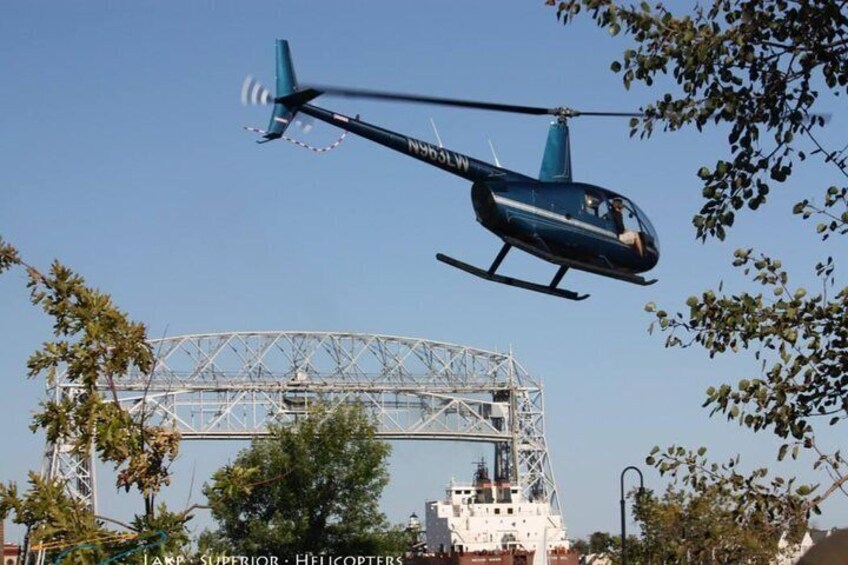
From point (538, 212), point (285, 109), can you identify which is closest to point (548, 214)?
point (538, 212)

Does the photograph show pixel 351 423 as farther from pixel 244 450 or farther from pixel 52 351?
pixel 52 351

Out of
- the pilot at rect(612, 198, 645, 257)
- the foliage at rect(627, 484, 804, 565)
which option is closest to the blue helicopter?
the pilot at rect(612, 198, 645, 257)

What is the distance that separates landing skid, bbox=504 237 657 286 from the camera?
26328 millimetres

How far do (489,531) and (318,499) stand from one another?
26117 mm

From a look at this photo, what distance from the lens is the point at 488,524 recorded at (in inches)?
3681

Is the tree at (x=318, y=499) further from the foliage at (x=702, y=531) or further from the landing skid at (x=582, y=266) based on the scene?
the landing skid at (x=582, y=266)

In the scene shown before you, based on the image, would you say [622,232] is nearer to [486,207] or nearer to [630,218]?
[630,218]

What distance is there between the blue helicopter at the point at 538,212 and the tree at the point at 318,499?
42.2m

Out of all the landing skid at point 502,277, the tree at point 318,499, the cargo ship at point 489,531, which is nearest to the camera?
the landing skid at point 502,277

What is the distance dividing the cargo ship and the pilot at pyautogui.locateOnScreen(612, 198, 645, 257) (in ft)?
208

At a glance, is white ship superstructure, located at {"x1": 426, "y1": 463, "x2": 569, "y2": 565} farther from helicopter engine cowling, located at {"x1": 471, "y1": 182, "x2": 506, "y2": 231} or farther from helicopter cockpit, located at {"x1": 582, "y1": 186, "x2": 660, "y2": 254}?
helicopter engine cowling, located at {"x1": 471, "y1": 182, "x2": 506, "y2": 231}

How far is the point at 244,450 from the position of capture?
245 ft

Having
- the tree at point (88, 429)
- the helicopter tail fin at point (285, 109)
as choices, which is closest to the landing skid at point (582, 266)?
the helicopter tail fin at point (285, 109)

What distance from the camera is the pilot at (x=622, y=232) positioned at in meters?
27.3
